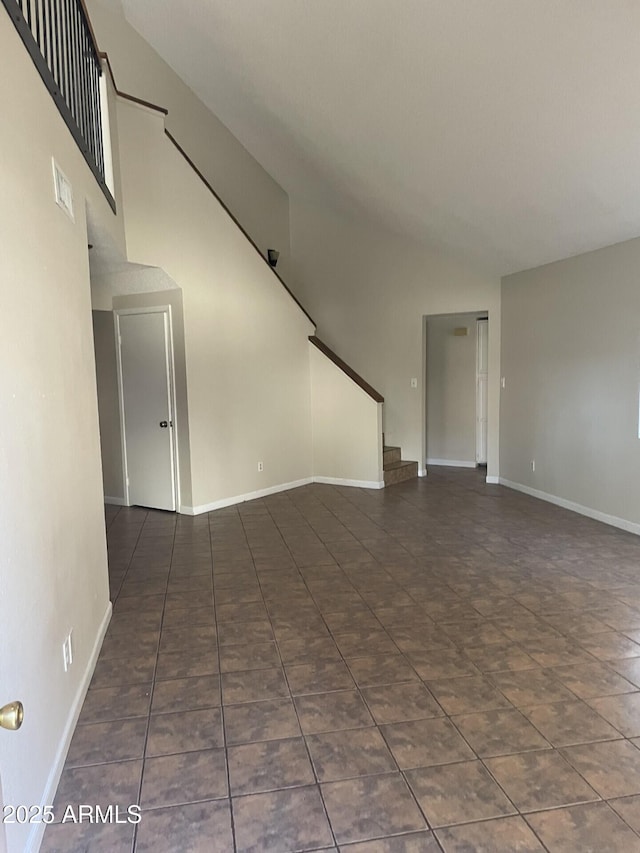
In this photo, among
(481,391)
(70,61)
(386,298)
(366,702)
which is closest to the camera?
(366,702)

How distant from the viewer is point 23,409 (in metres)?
1.63

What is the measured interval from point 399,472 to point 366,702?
4.51m

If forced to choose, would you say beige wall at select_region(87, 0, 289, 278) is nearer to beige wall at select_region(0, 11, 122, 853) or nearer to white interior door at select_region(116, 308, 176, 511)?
white interior door at select_region(116, 308, 176, 511)

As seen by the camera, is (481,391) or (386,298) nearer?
(386,298)

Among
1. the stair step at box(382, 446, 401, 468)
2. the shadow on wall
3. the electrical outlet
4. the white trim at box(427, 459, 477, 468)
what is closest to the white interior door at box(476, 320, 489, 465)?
the shadow on wall

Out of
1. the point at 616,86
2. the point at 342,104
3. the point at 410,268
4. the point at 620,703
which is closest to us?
the point at 620,703

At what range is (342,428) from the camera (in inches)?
253

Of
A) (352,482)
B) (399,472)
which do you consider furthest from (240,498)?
(399,472)

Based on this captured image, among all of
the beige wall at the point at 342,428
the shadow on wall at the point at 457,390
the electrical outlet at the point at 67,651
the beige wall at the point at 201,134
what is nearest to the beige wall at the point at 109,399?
the beige wall at the point at 342,428

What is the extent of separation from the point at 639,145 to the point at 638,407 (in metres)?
2.00

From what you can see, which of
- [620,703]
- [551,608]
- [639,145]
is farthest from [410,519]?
[639,145]

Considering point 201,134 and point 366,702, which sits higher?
point 201,134

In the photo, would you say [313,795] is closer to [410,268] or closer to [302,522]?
[302,522]

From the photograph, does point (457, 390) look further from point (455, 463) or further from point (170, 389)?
point (170, 389)
